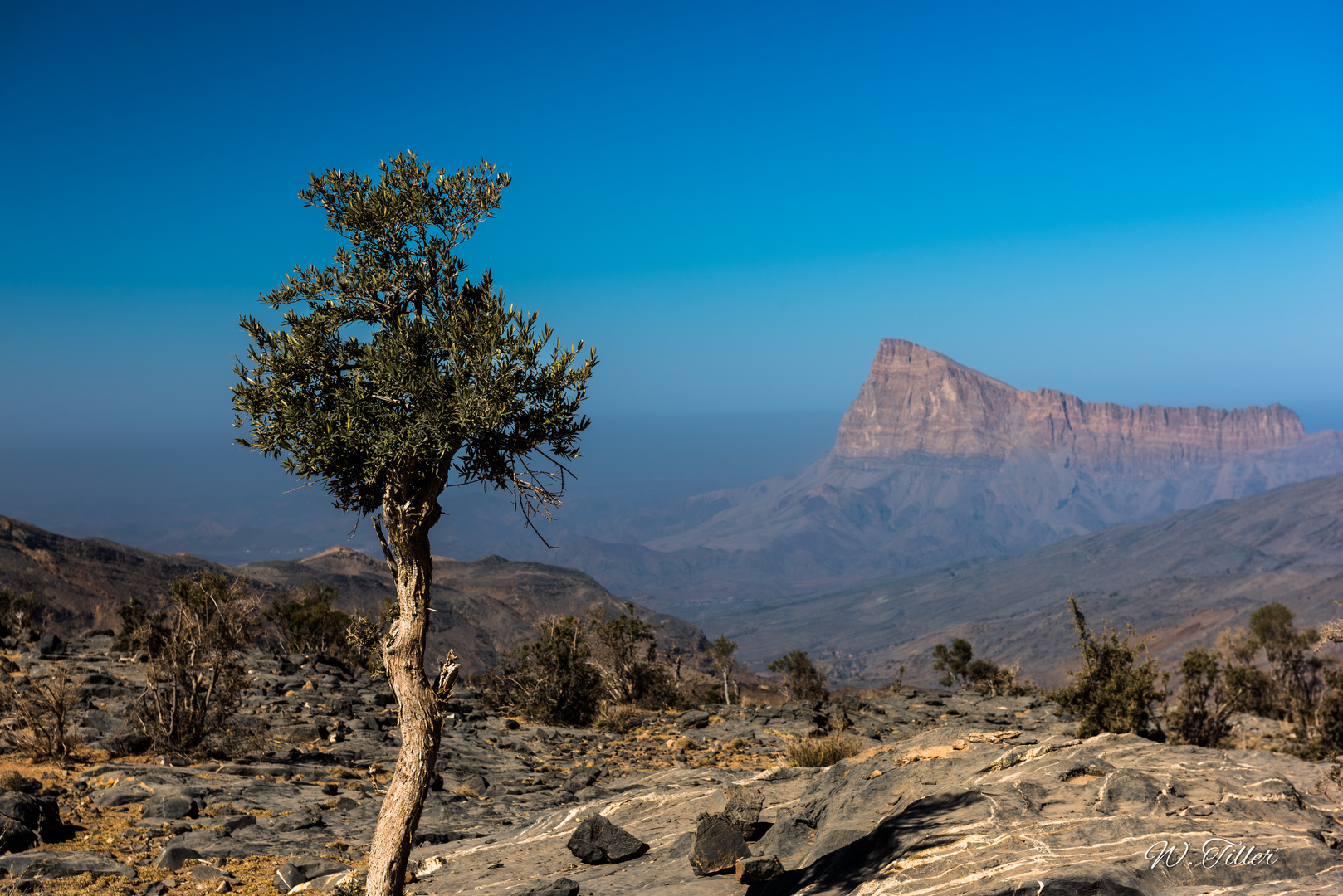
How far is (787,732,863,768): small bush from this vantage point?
1712 cm

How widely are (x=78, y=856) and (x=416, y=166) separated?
37.4 feet

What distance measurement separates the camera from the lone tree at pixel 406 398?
28.2 feet

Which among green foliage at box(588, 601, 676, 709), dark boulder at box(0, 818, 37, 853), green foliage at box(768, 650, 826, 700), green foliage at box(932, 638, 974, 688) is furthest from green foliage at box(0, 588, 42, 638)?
green foliage at box(932, 638, 974, 688)

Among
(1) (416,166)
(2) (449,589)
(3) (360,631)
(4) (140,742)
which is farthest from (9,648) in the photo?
(2) (449,589)

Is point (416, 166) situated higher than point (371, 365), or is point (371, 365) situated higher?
point (416, 166)

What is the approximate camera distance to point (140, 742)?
18.1m

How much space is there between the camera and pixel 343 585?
117625 millimetres

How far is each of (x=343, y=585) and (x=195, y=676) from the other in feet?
353

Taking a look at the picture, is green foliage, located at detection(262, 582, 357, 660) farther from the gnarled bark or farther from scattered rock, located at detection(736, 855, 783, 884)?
scattered rock, located at detection(736, 855, 783, 884)

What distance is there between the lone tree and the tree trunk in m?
0.02

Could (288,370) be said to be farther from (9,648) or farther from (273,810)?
(9,648)

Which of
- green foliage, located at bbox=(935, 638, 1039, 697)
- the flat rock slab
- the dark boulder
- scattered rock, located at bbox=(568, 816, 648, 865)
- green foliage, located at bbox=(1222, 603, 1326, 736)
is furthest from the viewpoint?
green foliage, located at bbox=(935, 638, 1039, 697)
